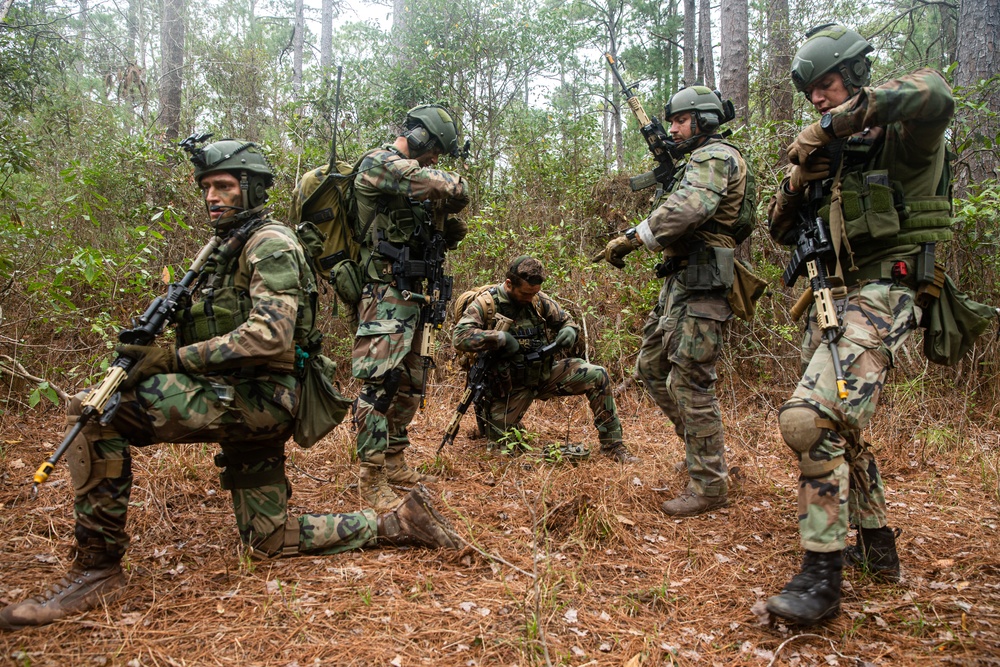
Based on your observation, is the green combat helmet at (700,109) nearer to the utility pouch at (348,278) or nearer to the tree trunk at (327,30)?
the utility pouch at (348,278)

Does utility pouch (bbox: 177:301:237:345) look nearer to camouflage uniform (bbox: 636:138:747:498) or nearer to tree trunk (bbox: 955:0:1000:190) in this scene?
camouflage uniform (bbox: 636:138:747:498)

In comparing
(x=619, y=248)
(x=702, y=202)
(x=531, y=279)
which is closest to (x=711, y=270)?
(x=702, y=202)

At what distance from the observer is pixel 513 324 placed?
5812 mm

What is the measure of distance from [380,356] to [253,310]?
131 cm

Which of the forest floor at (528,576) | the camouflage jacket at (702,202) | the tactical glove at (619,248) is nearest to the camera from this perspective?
the forest floor at (528,576)

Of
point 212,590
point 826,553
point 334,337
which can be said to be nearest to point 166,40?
point 334,337

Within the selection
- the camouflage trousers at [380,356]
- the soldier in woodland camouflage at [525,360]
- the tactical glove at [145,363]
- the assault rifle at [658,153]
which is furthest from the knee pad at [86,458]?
the assault rifle at [658,153]

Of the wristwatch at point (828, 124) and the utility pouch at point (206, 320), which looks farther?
the utility pouch at point (206, 320)

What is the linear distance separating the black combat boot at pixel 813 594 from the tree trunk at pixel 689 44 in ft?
31.1

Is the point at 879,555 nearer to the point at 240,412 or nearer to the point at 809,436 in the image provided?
the point at 809,436

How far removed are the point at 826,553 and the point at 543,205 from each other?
7696mm

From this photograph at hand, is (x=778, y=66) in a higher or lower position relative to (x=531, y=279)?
higher

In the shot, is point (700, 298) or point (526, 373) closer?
point (700, 298)

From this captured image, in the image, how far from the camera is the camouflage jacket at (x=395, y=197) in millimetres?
4320
